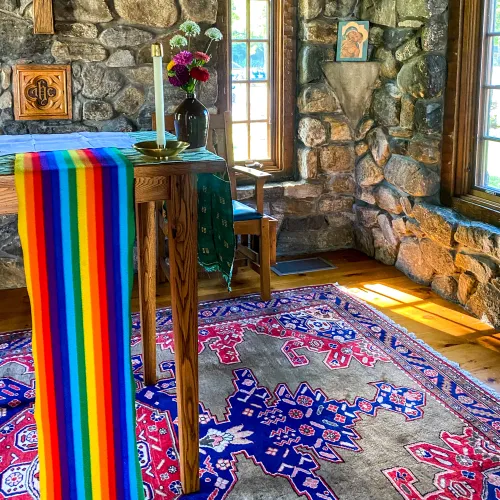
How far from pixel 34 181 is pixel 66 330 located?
0.41 metres

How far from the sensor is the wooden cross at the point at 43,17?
3537 millimetres

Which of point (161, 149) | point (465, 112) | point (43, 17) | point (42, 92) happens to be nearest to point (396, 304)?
point (465, 112)

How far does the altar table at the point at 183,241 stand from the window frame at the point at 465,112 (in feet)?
6.77

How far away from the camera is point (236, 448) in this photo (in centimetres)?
227

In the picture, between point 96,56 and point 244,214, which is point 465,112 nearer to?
point 244,214

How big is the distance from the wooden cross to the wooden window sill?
98.0 inches

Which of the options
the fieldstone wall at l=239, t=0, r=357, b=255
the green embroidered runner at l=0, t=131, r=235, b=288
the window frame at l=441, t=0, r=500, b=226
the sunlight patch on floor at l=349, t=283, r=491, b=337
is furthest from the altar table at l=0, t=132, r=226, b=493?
the fieldstone wall at l=239, t=0, r=357, b=255

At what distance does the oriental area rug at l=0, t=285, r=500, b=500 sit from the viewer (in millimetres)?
2080

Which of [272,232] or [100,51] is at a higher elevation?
[100,51]

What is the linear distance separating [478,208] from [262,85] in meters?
1.68

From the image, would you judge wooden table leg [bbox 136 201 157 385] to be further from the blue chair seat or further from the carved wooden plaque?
the carved wooden plaque

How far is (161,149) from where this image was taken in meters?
1.84

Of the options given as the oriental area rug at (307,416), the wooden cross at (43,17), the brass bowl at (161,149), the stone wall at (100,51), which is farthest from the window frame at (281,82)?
the brass bowl at (161,149)

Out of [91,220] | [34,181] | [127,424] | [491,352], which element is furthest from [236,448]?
[491,352]
